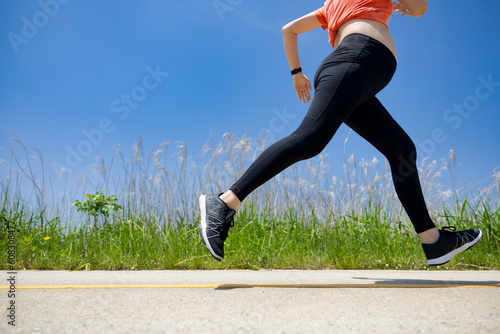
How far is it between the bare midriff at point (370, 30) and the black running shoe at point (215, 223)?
1103mm

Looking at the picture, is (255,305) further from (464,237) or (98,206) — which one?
(98,206)

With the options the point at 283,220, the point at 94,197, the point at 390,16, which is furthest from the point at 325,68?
the point at 94,197

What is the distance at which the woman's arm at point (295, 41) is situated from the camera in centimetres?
236

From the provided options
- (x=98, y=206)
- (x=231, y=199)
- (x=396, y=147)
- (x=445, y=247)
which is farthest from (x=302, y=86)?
(x=98, y=206)

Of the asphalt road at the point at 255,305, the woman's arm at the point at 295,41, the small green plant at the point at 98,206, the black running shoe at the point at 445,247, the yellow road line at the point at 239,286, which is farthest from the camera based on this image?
the small green plant at the point at 98,206

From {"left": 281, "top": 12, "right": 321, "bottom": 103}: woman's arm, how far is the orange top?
121 millimetres

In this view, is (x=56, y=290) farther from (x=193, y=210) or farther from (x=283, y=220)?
(x=283, y=220)

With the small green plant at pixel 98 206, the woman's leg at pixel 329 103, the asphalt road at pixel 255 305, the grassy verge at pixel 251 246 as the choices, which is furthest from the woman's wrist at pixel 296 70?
the small green plant at pixel 98 206

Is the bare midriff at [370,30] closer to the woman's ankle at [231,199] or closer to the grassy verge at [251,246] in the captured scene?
the woman's ankle at [231,199]

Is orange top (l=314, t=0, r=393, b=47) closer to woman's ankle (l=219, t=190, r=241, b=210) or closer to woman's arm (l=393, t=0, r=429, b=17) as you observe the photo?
woman's arm (l=393, t=0, r=429, b=17)

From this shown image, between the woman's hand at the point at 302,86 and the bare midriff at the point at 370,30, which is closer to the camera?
the bare midriff at the point at 370,30

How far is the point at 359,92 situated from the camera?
1965mm

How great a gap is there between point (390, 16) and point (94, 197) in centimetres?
345

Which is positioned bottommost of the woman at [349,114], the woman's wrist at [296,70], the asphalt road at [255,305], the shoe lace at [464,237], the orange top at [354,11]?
the asphalt road at [255,305]
